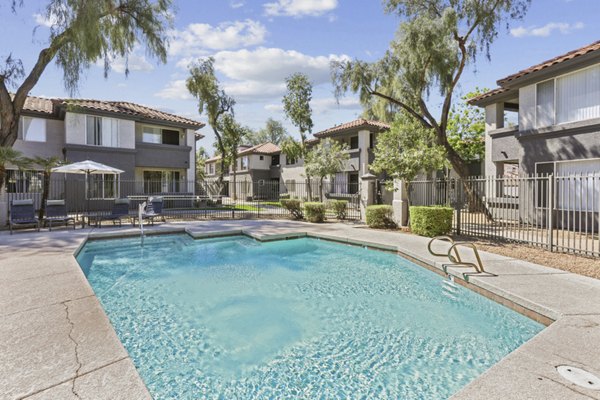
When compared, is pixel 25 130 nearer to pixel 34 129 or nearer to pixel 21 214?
pixel 34 129

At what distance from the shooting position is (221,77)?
2927 centimetres

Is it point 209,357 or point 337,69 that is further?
point 337,69

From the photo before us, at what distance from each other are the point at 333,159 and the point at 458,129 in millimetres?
14784

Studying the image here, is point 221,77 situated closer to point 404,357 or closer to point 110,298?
point 110,298

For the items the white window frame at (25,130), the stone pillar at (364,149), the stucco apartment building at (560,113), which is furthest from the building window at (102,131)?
the stucco apartment building at (560,113)

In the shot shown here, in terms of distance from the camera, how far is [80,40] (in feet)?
44.2

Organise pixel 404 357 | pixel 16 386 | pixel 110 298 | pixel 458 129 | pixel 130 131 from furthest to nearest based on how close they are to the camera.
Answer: pixel 458 129
pixel 130 131
pixel 110 298
pixel 404 357
pixel 16 386

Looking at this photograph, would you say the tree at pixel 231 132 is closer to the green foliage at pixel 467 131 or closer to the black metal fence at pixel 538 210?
the green foliage at pixel 467 131

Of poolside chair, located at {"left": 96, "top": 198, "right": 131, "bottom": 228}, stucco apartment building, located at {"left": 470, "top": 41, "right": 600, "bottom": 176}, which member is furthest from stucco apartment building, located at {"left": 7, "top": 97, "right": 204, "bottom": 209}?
stucco apartment building, located at {"left": 470, "top": 41, "right": 600, "bottom": 176}

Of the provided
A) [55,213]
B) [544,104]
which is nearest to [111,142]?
[55,213]

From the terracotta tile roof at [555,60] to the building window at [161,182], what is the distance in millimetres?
20172

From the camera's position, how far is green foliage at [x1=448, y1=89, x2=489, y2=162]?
83.0 ft

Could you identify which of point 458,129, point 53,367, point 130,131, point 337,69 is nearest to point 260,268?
point 53,367

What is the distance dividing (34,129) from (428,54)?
72.9 feet
